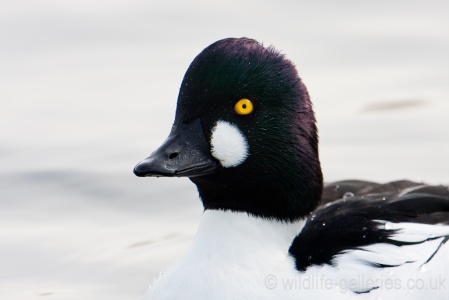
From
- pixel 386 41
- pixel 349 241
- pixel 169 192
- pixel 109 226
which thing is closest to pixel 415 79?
pixel 386 41

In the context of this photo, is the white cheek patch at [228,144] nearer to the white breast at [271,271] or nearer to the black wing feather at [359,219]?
the white breast at [271,271]

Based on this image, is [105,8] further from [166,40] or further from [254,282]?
[254,282]

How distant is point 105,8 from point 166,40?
0.79 metres

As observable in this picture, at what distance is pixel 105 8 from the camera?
11258 millimetres

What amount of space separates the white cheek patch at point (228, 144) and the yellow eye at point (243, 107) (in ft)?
0.27

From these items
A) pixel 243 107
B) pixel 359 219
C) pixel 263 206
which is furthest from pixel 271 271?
pixel 243 107

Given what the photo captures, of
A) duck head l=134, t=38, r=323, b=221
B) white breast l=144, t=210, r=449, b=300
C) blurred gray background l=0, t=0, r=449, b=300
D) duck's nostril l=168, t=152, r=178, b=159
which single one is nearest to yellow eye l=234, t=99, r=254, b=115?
duck head l=134, t=38, r=323, b=221

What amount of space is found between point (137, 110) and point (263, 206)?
3.81m

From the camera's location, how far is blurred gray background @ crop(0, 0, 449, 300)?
849 cm

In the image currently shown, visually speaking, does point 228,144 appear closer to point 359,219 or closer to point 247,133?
point 247,133

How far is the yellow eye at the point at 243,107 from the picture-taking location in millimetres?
6273

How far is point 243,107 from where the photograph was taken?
6281 millimetres

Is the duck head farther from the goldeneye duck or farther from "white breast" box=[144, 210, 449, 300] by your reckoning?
"white breast" box=[144, 210, 449, 300]

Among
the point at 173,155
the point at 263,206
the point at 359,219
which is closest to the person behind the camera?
the point at 173,155
